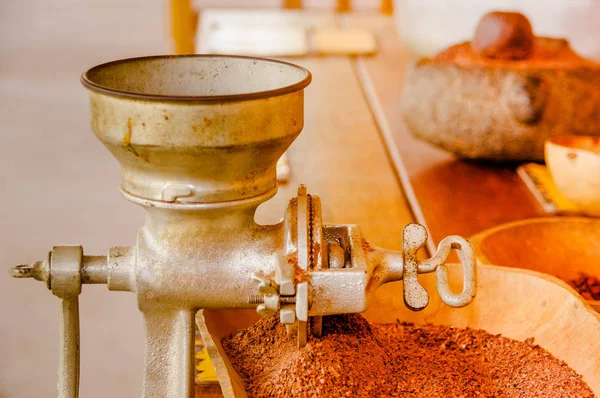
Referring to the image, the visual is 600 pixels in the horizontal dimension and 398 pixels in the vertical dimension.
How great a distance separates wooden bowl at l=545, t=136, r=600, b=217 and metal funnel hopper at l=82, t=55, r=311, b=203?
0.90 m

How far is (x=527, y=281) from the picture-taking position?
1.03 metres

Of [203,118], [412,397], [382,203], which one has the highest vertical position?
[203,118]

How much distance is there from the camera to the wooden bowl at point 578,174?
1529 mm

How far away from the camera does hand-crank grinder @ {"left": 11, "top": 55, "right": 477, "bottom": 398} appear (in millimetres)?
770

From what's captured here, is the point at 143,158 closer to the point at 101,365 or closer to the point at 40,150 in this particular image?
the point at 101,365

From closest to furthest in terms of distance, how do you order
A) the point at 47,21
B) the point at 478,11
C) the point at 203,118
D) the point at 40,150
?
the point at 203,118
the point at 478,11
the point at 40,150
the point at 47,21

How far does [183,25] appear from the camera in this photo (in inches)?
176

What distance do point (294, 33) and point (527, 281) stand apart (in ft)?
8.44

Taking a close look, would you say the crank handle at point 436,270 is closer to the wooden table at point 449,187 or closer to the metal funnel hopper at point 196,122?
the metal funnel hopper at point 196,122

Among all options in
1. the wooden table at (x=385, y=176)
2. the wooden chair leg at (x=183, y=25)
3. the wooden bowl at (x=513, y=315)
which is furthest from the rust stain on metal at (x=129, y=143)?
the wooden chair leg at (x=183, y=25)

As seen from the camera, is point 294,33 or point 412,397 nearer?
point 412,397

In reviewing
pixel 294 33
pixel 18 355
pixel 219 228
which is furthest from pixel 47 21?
pixel 219 228

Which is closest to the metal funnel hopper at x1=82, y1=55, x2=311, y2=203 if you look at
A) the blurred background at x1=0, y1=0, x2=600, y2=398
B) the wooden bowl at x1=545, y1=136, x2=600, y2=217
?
the wooden bowl at x1=545, y1=136, x2=600, y2=217

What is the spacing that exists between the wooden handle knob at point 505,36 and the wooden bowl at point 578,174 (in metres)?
0.28
